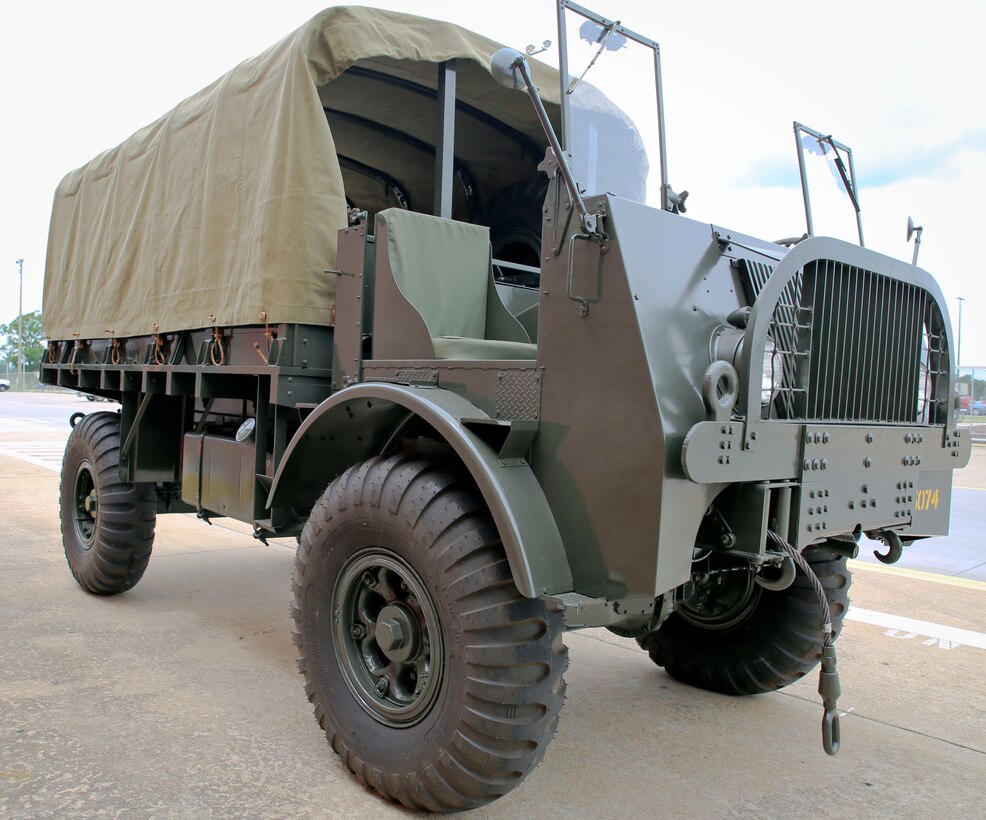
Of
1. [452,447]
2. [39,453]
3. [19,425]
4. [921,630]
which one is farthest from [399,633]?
[19,425]

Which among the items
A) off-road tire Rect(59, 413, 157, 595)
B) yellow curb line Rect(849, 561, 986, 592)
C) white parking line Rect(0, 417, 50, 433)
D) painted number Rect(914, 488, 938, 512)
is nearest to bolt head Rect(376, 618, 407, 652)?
painted number Rect(914, 488, 938, 512)

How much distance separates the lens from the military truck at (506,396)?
2.61 meters

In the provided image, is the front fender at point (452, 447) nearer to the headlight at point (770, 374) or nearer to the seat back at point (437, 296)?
the seat back at point (437, 296)

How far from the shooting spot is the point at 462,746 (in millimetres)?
2617

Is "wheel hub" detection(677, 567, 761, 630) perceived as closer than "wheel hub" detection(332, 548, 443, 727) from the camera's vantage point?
No

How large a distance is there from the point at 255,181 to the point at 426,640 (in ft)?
7.97

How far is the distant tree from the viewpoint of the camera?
8088 centimetres

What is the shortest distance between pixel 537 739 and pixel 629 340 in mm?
1219

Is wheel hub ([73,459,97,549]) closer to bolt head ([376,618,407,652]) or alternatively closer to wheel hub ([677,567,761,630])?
bolt head ([376,618,407,652])

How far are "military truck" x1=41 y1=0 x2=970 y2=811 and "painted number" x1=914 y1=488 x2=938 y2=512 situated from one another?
2 centimetres

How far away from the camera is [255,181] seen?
419 centimetres

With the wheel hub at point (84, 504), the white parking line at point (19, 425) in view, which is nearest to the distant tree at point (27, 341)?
the white parking line at point (19, 425)

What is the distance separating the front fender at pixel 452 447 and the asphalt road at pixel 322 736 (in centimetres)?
94

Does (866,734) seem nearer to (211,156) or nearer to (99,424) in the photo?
(211,156)
